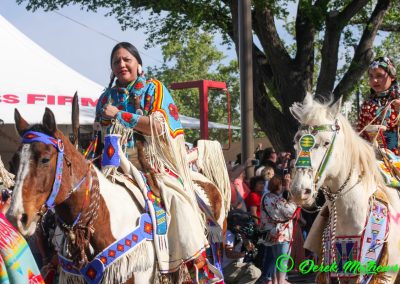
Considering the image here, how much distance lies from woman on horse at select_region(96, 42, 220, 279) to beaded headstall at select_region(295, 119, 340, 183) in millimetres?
A: 905

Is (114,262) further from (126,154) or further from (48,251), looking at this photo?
(48,251)

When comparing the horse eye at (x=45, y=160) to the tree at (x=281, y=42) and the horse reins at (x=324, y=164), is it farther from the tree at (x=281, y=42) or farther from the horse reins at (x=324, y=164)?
the tree at (x=281, y=42)

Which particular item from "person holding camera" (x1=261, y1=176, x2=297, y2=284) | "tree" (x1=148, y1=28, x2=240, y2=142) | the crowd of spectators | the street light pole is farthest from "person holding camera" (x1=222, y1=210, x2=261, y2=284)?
"tree" (x1=148, y1=28, x2=240, y2=142)

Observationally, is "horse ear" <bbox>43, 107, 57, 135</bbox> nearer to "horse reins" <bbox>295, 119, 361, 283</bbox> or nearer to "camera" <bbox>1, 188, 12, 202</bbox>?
"camera" <bbox>1, 188, 12, 202</bbox>

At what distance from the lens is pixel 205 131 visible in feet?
41.3

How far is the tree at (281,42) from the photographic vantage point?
17.7 metres

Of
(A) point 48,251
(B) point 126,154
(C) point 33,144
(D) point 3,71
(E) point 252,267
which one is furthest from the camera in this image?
(D) point 3,71

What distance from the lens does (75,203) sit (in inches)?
176

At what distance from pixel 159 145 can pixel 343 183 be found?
1498mm

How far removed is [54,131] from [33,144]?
0.17m

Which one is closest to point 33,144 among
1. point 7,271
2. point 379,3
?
point 7,271

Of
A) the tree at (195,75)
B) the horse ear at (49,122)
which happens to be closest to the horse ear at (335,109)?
the horse ear at (49,122)

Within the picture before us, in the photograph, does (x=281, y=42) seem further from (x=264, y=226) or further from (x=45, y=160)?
(x=45, y=160)

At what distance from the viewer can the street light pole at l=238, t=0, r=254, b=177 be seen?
11.2 metres
